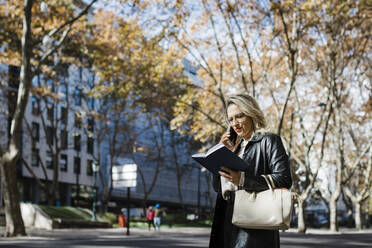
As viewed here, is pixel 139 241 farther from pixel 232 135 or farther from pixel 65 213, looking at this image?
pixel 65 213

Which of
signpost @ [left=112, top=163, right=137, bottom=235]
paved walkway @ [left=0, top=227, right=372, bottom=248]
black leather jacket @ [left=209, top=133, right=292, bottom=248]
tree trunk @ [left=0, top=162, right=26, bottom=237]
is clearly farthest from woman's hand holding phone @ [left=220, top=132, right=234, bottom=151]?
signpost @ [left=112, top=163, right=137, bottom=235]

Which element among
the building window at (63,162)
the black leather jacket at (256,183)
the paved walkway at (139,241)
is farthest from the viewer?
the building window at (63,162)

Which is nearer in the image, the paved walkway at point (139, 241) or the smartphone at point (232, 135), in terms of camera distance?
the smartphone at point (232, 135)

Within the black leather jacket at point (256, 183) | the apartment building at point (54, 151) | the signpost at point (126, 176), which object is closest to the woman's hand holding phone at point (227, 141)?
the black leather jacket at point (256, 183)

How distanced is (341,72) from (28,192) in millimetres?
36685

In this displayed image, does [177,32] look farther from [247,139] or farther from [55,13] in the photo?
[247,139]

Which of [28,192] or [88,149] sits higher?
[88,149]

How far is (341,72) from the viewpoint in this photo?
913 inches

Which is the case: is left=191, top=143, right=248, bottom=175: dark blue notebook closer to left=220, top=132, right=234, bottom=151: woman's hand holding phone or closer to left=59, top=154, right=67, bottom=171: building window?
left=220, top=132, right=234, bottom=151: woman's hand holding phone

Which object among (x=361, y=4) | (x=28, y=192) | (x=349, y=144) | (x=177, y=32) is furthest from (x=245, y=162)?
(x=28, y=192)

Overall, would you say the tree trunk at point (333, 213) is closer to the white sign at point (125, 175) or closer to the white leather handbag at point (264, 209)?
the white sign at point (125, 175)

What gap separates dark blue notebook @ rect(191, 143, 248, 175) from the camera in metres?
3.17

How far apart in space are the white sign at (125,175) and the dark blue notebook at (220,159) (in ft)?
66.7

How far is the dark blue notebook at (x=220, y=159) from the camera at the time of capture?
317 cm
